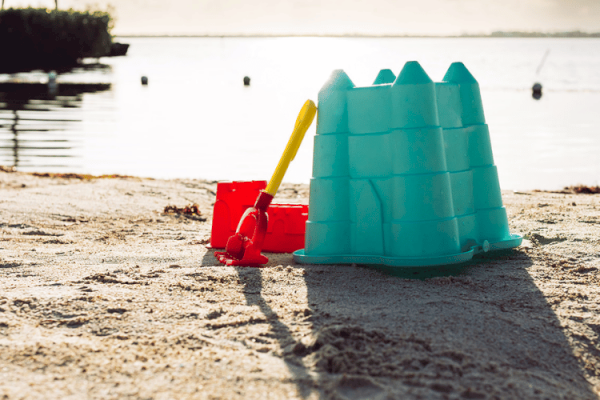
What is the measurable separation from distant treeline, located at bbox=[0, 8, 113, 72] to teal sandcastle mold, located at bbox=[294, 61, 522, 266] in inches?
1875

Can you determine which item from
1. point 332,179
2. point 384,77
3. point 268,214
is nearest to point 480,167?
point 384,77

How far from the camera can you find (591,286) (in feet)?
10.1

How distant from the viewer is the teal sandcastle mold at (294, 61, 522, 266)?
3252 millimetres

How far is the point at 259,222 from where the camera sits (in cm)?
360

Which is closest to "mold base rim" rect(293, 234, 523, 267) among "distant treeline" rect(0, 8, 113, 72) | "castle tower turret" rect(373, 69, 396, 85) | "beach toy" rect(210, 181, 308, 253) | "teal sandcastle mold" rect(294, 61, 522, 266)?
"teal sandcastle mold" rect(294, 61, 522, 266)

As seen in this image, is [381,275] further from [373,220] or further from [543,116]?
[543,116]

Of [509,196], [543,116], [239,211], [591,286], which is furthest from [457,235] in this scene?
[543,116]

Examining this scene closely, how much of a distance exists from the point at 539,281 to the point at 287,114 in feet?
55.0

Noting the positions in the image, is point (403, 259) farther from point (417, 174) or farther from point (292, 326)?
point (292, 326)

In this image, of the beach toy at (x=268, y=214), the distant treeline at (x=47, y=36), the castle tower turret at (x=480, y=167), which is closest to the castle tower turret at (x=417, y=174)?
the castle tower turret at (x=480, y=167)

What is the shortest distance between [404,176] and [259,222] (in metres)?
0.98

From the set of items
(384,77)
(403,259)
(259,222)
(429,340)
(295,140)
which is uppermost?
(384,77)

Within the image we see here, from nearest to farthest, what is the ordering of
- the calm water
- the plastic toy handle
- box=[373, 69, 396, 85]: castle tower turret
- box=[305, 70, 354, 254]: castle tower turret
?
box=[305, 70, 354, 254]: castle tower turret, the plastic toy handle, box=[373, 69, 396, 85]: castle tower turret, the calm water

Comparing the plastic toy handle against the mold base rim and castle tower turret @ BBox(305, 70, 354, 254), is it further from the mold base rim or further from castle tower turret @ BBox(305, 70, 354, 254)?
the mold base rim
